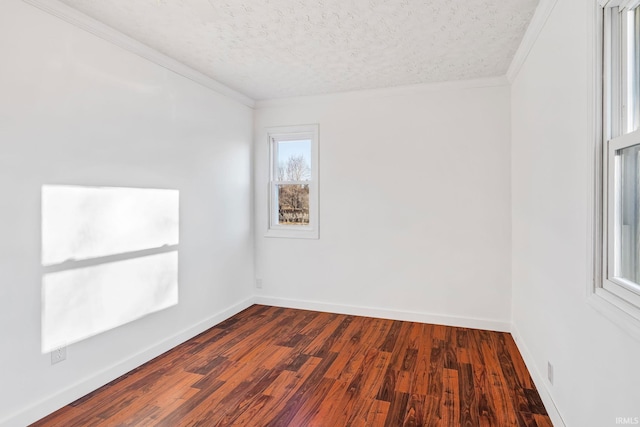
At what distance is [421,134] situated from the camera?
369 cm

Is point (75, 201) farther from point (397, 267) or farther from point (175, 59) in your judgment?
point (397, 267)

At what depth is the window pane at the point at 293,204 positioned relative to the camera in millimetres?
4262

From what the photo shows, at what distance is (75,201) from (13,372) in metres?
1.05

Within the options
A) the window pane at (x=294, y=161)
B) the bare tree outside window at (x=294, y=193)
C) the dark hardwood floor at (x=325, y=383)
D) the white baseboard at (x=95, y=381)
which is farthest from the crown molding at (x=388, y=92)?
the white baseboard at (x=95, y=381)

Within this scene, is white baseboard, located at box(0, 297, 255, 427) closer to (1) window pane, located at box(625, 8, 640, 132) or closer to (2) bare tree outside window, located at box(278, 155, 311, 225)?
(2) bare tree outside window, located at box(278, 155, 311, 225)

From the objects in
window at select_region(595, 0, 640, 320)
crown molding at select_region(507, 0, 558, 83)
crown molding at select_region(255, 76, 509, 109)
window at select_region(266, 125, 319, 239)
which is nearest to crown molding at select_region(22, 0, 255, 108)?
crown molding at select_region(255, 76, 509, 109)

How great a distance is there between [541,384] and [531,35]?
2429 mm

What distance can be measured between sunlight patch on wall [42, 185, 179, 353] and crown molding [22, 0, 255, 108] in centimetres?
109

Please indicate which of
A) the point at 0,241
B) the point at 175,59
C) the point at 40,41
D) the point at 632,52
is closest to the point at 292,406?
the point at 0,241

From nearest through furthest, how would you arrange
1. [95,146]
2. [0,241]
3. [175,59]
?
[0,241] → [95,146] → [175,59]

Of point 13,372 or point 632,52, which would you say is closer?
point 632,52

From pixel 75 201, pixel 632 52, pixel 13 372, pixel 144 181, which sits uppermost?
pixel 632 52

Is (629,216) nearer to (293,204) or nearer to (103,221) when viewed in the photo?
(103,221)

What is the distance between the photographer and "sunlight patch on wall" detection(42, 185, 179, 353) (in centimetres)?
212
